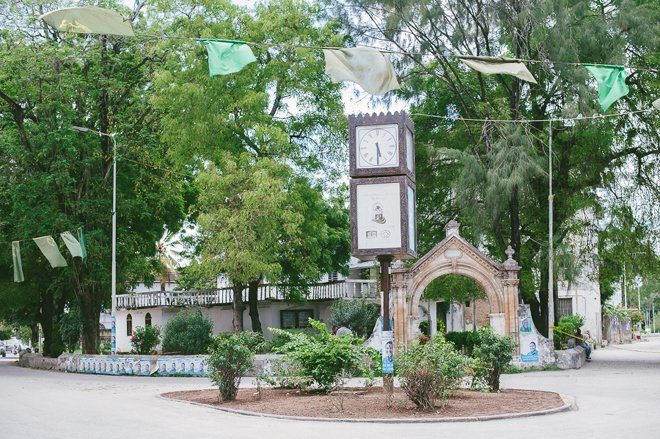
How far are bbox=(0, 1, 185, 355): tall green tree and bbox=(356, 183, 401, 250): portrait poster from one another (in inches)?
849

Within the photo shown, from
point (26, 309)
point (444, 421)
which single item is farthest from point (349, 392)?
point (26, 309)

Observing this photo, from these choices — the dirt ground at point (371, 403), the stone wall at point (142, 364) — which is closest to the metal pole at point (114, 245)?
the stone wall at point (142, 364)

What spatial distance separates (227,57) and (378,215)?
5.07m

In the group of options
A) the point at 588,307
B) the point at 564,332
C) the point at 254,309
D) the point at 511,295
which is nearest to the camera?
the point at 511,295

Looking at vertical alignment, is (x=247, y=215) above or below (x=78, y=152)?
below

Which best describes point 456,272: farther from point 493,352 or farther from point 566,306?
point 566,306

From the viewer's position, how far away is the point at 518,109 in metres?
36.2

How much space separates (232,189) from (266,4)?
27.8ft

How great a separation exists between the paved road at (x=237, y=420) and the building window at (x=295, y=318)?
28.9 metres

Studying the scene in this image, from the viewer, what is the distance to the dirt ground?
16.8 m

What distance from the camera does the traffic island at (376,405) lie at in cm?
1641

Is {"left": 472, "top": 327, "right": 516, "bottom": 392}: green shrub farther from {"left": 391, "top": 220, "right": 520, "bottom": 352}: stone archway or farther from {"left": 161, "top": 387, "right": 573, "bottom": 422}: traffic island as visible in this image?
{"left": 391, "top": 220, "right": 520, "bottom": 352}: stone archway

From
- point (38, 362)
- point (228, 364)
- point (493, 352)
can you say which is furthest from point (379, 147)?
point (38, 362)

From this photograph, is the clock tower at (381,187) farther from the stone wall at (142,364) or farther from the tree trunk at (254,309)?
the tree trunk at (254,309)
